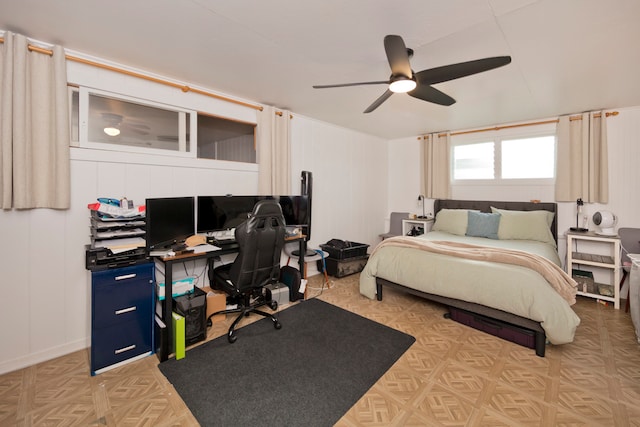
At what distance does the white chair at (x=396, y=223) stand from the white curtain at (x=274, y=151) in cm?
261

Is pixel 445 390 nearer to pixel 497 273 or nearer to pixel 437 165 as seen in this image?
pixel 497 273

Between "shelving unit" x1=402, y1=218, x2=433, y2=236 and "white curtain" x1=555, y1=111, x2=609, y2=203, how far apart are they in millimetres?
1792

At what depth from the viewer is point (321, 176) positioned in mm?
4395

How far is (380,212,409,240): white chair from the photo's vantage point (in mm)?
5461

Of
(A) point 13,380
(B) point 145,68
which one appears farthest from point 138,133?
(A) point 13,380

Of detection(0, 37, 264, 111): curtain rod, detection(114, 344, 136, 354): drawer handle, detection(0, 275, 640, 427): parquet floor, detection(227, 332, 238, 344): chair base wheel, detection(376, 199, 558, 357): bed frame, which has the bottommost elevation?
detection(0, 275, 640, 427): parquet floor

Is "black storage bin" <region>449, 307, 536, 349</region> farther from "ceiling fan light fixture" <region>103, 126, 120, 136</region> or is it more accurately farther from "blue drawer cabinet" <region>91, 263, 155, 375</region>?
"ceiling fan light fixture" <region>103, 126, 120, 136</region>

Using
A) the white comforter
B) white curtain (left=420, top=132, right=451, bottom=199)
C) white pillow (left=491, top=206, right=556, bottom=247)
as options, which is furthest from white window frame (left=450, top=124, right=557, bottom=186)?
the white comforter

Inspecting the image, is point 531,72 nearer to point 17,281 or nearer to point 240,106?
point 240,106

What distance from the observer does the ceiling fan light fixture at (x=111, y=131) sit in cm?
253

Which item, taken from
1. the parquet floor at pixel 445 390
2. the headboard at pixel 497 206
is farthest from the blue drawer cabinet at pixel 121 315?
A: the headboard at pixel 497 206

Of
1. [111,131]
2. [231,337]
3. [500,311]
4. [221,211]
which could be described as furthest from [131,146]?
[500,311]

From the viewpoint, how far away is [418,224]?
5.05m

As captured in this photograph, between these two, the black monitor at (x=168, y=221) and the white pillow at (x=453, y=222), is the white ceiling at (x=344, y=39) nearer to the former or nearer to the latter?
the black monitor at (x=168, y=221)
